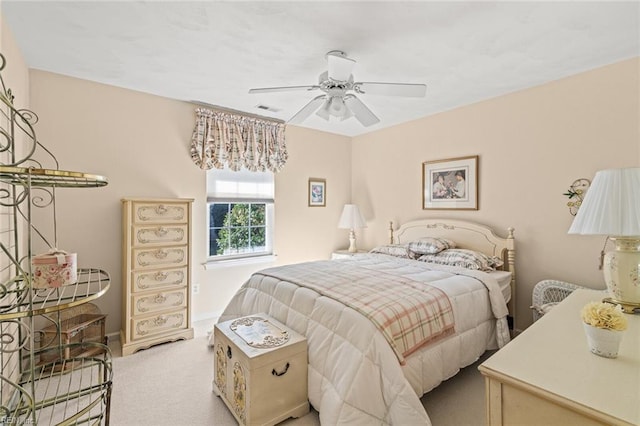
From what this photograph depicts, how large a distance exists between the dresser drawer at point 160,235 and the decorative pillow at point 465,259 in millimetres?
2684

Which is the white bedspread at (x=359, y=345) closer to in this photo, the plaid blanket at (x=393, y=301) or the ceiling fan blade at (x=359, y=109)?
the plaid blanket at (x=393, y=301)

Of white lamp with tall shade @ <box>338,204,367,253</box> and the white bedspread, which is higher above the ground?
white lamp with tall shade @ <box>338,204,367,253</box>

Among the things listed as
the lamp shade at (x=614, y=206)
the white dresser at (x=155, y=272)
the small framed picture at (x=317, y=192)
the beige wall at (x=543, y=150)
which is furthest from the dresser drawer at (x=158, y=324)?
the lamp shade at (x=614, y=206)

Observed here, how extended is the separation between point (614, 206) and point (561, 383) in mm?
914

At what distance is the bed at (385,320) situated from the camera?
5.76 ft

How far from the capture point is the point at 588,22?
2105 mm

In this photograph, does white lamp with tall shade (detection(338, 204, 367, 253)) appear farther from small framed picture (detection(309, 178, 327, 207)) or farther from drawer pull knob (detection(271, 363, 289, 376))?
drawer pull knob (detection(271, 363, 289, 376))

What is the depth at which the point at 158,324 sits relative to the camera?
10.1ft

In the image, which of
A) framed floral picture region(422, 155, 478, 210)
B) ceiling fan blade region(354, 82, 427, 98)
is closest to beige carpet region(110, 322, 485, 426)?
framed floral picture region(422, 155, 478, 210)

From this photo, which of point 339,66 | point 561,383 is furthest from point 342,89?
point 561,383

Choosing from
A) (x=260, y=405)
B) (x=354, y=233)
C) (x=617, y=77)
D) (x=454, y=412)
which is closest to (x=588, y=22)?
(x=617, y=77)

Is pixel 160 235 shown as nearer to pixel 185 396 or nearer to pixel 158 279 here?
pixel 158 279

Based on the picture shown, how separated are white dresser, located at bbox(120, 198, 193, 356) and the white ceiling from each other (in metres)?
1.28

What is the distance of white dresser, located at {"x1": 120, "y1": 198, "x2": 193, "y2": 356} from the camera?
2.94 metres
